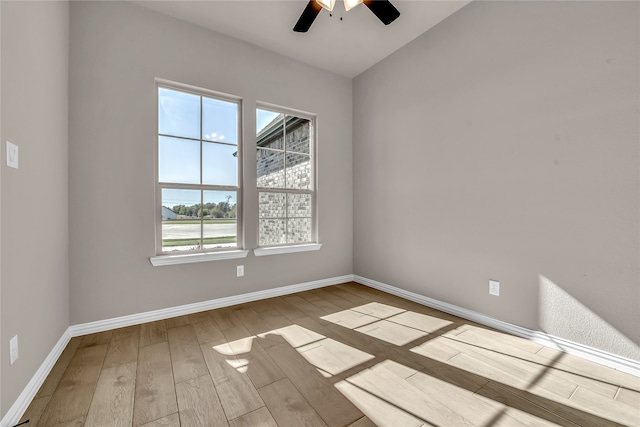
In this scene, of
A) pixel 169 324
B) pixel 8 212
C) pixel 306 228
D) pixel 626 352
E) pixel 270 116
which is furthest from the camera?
pixel 306 228

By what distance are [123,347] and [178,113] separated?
221 centimetres

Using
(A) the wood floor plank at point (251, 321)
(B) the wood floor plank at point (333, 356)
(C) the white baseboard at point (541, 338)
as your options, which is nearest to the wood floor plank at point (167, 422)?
(B) the wood floor plank at point (333, 356)

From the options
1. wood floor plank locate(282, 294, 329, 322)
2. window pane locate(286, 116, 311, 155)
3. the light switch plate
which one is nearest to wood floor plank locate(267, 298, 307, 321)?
wood floor plank locate(282, 294, 329, 322)

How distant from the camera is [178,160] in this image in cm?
275

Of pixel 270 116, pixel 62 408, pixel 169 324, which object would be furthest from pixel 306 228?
pixel 62 408

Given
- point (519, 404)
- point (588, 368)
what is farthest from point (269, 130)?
point (588, 368)

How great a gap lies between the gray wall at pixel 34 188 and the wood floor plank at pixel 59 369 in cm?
12

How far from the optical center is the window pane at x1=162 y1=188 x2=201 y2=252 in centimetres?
268

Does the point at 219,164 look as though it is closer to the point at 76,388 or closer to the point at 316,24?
the point at 316,24

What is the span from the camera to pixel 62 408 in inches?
56.1

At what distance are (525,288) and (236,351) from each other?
241cm

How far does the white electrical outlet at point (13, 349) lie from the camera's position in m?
1.33

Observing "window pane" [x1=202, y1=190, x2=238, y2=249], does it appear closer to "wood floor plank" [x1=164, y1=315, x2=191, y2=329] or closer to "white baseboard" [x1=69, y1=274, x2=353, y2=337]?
"white baseboard" [x1=69, y1=274, x2=353, y2=337]

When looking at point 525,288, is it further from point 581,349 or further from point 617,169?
point 617,169
